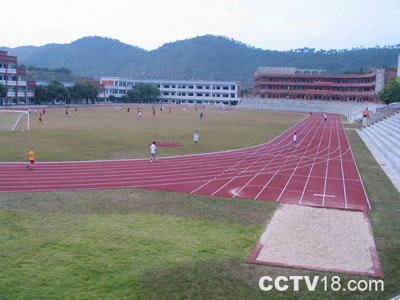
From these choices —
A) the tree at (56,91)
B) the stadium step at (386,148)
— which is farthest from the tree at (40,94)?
the stadium step at (386,148)

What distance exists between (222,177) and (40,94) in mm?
74067

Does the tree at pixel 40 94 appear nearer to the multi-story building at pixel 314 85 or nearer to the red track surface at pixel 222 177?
the multi-story building at pixel 314 85

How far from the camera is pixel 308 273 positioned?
8.88 metres

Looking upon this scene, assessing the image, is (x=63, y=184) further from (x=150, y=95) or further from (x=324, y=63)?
(x=324, y=63)

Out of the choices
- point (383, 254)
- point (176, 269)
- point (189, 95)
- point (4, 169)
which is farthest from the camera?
point (189, 95)

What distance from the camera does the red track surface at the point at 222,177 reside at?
16062 mm

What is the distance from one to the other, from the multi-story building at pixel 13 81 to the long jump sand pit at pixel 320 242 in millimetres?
74954

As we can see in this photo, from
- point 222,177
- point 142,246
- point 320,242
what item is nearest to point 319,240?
point 320,242

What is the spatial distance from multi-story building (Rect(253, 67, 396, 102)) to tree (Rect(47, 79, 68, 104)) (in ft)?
185

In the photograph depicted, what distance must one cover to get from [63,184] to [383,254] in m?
12.0

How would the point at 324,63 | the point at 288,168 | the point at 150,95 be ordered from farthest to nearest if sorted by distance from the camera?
the point at 324,63 < the point at 150,95 < the point at 288,168

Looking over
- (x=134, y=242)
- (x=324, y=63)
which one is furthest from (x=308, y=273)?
(x=324, y=63)

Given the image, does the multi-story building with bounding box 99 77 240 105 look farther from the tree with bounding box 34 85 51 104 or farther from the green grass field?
the green grass field

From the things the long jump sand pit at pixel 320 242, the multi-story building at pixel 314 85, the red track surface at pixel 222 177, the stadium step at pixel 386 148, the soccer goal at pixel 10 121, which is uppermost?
the multi-story building at pixel 314 85
